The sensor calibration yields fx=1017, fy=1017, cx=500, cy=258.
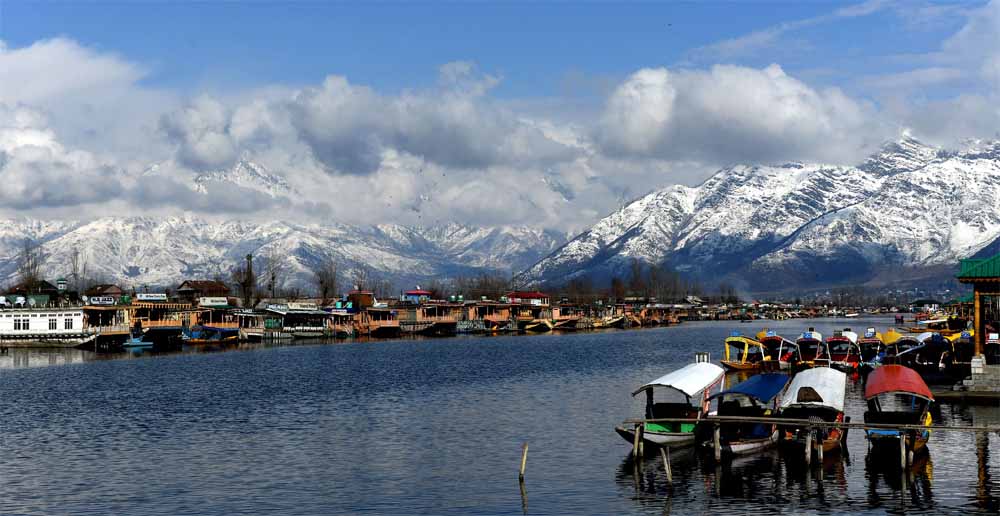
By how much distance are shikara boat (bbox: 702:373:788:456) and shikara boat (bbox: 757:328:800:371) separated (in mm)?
41703

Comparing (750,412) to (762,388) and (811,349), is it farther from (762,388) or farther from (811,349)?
(811,349)

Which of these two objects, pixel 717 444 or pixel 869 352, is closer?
pixel 717 444

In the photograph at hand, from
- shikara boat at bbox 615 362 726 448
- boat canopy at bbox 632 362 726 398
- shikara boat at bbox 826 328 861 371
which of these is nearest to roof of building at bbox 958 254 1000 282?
boat canopy at bbox 632 362 726 398

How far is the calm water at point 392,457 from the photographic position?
44.7 m

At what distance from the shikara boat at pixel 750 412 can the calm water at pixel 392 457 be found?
1.20 m

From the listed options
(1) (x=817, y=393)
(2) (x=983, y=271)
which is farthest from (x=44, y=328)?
(2) (x=983, y=271)

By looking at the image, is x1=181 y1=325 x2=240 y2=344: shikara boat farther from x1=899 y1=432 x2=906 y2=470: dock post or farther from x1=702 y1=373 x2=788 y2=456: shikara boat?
x1=899 y1=432 x2=906 y2=470: dock post

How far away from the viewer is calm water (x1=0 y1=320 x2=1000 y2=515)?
44719 mm

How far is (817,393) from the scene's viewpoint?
54344 mm

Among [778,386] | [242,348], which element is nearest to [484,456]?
Result: [778,386]

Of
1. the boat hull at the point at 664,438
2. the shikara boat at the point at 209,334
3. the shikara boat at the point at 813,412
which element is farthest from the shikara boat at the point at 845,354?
the shikara boat at the point at 209,334

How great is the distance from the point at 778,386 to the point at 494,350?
300 ft

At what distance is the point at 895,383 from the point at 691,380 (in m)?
11.4

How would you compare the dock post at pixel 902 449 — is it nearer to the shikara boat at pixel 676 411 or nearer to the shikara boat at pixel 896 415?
the shikara boat at pixel 896 415
